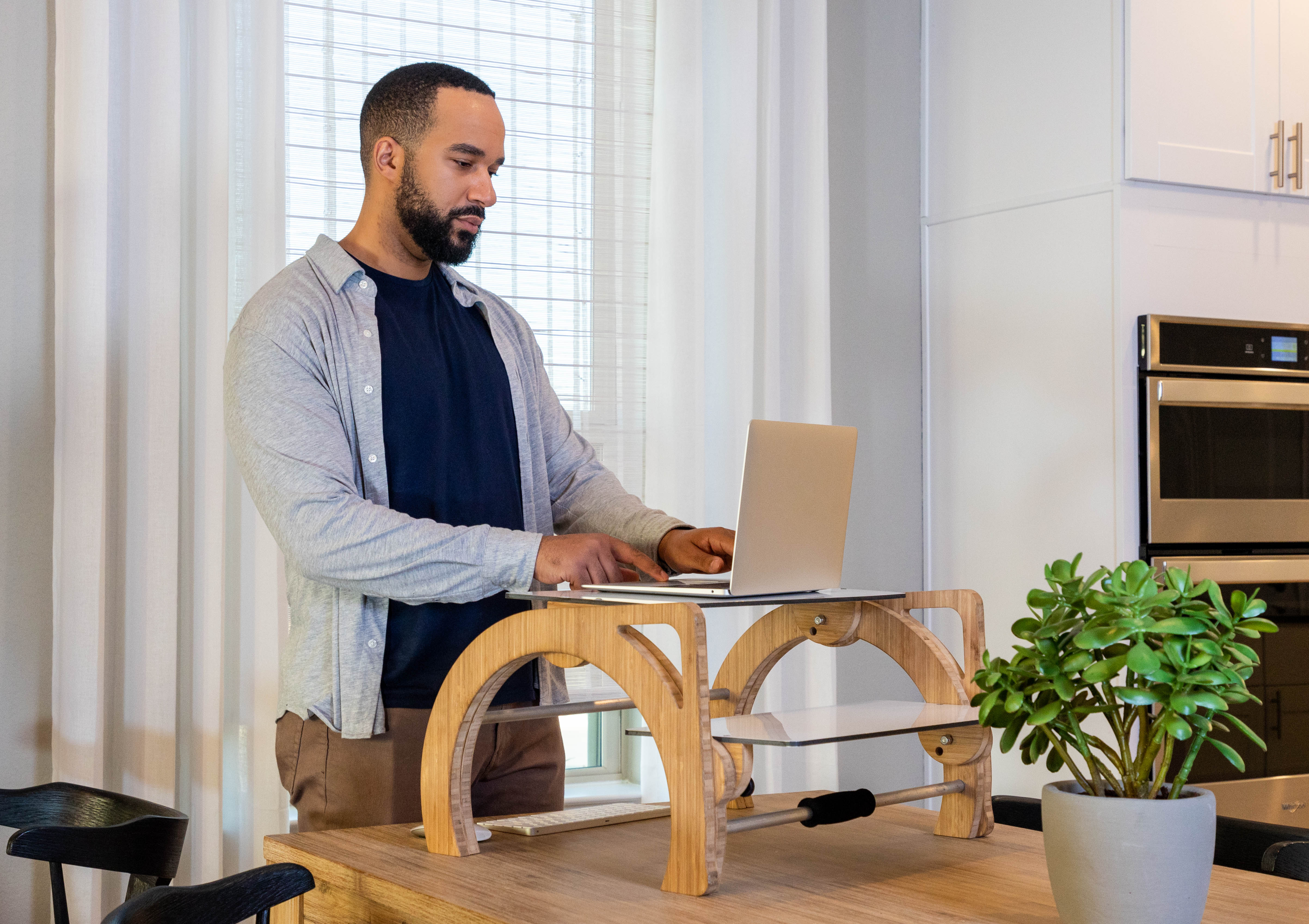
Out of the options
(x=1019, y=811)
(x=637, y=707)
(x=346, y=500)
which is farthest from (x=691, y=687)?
(x=1019, y=811)

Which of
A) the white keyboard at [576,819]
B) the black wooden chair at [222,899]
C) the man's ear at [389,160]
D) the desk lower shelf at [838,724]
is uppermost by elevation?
the man's ear at [389,160]

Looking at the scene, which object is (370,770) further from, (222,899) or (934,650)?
(934,650)

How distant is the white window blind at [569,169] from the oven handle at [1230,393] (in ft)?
3.80

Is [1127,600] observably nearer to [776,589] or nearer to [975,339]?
[776,589]

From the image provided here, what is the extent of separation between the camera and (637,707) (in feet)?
3.84

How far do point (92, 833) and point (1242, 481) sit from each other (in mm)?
2479

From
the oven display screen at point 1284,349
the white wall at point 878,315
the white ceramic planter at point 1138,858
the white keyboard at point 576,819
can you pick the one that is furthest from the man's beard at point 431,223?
the oven display screen at point 1284,349

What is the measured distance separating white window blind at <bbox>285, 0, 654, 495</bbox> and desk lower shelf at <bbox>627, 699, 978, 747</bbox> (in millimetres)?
1697

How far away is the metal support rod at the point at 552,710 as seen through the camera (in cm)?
135

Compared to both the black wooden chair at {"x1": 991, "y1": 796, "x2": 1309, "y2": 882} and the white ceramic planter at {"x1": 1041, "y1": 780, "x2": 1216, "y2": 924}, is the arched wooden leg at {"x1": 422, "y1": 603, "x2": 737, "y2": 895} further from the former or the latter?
the black wooden chair at {"x1": 991, "y1": 796, "x2": 1309, "y2": 882}

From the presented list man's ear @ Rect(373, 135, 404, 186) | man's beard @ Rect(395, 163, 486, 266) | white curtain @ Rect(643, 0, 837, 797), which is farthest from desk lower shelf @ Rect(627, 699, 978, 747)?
white curtain @ Rect(643, 0, 837, 797)

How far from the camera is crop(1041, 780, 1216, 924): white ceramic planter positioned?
3.13ft

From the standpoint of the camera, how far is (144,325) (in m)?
2.47

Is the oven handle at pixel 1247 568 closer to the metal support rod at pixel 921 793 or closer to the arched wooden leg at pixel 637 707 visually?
the metal support rod at pixel 921 793
